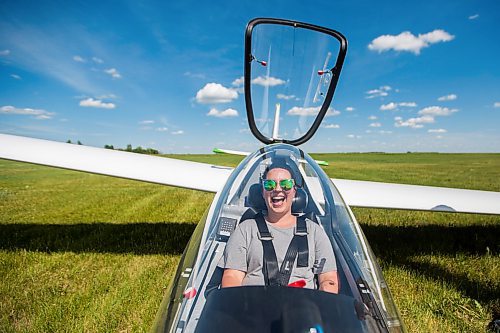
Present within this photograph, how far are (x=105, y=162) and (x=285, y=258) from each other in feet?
13.5

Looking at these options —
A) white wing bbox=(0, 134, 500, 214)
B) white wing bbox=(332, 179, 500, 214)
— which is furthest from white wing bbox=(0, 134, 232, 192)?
white wing bbox=(332, 179, 500, 214)

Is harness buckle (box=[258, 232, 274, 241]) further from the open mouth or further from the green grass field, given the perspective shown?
the green grass field

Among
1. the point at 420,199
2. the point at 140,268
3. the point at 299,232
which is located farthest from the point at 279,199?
the point at 420,199

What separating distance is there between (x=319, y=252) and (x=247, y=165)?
3.12ft

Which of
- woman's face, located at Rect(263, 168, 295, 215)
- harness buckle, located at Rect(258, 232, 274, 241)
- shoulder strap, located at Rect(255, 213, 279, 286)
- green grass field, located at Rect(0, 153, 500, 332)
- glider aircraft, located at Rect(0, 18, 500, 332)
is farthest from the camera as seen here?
green grass field, located at Rect(0, 153, 500, 332)

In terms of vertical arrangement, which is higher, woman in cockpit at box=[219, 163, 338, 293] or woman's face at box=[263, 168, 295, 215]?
woman's face at box=[263, 168, 295, 215]

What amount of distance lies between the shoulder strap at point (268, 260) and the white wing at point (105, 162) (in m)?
2.70

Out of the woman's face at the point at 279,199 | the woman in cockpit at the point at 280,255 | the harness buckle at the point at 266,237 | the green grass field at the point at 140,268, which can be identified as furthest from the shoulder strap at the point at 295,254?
the green grass field at the point at 140,268

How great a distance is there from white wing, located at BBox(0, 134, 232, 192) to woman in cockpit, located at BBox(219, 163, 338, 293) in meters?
2.62

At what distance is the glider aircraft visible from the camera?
1252mm

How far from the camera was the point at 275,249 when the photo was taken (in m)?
1.71

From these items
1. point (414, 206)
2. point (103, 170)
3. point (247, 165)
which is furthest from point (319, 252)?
point (103, 170)

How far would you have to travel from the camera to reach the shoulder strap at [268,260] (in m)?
1.60

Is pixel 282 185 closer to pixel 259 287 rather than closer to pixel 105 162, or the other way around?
pixel 259 287
